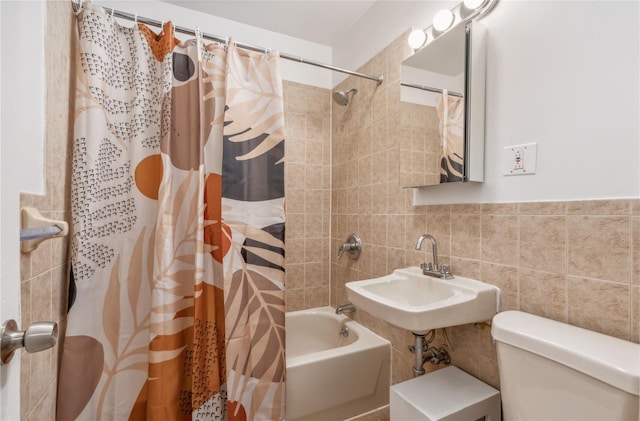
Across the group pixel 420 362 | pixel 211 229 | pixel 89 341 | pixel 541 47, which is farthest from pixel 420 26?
pixel 89 341

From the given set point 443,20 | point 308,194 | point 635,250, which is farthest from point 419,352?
point 443,20

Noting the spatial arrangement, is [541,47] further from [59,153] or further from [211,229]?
[59,153]

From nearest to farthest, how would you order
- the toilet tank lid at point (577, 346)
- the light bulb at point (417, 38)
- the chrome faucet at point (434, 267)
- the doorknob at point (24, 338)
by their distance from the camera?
the doorknob at point (24, 338) → the toilet tank lid at point (577, 346) → the chrome faucet at point (434, 267) → the light bulb at point (417, 38)

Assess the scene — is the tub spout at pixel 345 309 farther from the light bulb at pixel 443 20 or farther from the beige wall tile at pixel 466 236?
the light bulb at pixel 443 20

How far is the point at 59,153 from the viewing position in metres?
1.07

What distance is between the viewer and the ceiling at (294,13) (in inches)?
71.1

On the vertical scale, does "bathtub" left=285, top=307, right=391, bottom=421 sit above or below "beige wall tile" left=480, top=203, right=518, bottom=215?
below

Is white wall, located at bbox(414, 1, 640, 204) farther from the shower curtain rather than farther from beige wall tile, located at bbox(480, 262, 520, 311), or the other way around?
the shower curtain

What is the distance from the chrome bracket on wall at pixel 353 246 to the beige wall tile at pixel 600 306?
1.15m

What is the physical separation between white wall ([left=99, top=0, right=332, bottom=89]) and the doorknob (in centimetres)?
197

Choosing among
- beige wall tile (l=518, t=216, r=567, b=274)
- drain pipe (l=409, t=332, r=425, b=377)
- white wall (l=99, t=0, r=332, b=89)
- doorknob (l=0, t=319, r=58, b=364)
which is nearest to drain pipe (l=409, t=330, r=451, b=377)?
drain pipe (l=409, t=332, r=425, b=377)

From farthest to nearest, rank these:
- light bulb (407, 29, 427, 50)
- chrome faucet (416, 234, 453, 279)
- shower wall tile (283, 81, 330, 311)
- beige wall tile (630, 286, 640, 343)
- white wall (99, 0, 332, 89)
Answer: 1. shower wall tile (283, 81, 330, 311)
2. white wall (99, 0, 332, 89)
3. light bulb (407, 29, 427, 50)
4. chrome faucet (416, 234, 453, 279)
5. beige wall tile (630, 286, 640, 343)

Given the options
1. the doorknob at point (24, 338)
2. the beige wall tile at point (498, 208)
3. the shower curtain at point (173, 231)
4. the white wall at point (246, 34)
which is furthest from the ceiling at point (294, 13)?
the doorknob at point (24, 338)

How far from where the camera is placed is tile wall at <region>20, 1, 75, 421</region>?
83 cm
